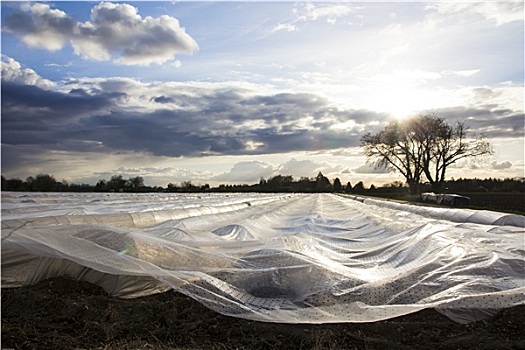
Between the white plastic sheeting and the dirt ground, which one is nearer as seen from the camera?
the dirt ground

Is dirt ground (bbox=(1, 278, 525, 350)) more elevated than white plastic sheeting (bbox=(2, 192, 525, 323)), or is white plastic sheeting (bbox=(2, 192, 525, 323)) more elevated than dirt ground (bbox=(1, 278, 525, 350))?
white plastic sheeting (bbox=(2, 192, 525, 323))

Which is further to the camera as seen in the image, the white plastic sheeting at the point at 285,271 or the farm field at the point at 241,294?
the white plastic sheeting at the point at 285,271

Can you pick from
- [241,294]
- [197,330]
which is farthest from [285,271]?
[197,330]

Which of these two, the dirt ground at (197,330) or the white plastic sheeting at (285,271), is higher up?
the white plastic sheeting at (285,271)

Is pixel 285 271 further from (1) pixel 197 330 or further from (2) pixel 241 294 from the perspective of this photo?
(1) pixel 197 330

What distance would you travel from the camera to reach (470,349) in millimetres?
2230

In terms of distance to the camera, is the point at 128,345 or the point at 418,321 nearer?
the point at 128,345

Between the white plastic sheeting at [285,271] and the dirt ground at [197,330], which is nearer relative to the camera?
the dirt ground at [197,330]

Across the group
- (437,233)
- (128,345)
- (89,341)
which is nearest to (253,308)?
(128,345)

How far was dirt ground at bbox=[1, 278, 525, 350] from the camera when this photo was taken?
230cm

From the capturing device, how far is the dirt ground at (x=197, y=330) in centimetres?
230

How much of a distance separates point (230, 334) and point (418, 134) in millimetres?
27683

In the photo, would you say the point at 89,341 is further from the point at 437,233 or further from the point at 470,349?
the point at 437,233

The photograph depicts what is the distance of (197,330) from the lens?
2.49m
